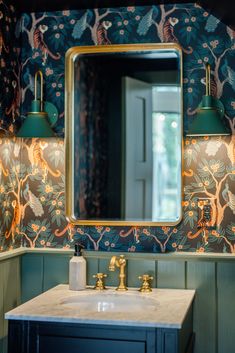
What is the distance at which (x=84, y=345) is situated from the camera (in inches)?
84.0

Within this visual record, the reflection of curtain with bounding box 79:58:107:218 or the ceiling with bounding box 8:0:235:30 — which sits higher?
the ceiling with bounding box 8:0:235:30

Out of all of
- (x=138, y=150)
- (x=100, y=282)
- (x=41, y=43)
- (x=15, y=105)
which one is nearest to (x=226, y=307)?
(x=100, y=282)

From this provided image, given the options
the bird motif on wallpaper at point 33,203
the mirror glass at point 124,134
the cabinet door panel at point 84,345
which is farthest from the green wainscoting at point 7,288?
the cabinet door panel at point 84,345

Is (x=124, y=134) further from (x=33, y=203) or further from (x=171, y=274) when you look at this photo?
(x=171, y=274)

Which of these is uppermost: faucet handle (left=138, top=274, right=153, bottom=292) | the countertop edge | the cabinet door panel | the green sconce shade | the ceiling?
the ceiling

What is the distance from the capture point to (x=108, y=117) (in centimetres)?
281

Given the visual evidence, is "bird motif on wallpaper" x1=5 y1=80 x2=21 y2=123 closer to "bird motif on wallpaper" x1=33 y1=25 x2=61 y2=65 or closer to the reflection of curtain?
"bird motif on wallpaper" x1=33 y1=25 x2=61 y2=65

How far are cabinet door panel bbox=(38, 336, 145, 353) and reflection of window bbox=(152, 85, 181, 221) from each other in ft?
2.48

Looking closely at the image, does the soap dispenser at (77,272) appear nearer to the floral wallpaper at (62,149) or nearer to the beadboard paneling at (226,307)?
the floral wallpaper at (62,149)

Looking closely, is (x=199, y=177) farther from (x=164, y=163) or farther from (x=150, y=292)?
(x=150, y=292)

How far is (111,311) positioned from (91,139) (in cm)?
85

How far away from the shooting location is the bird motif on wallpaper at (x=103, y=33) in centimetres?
276

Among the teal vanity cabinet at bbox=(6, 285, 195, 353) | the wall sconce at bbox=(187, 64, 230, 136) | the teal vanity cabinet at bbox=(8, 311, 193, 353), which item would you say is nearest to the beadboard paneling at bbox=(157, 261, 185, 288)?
the teal vanity cabinet at bbox=(6, 285, 195, 353)

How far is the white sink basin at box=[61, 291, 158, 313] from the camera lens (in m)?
2.46
